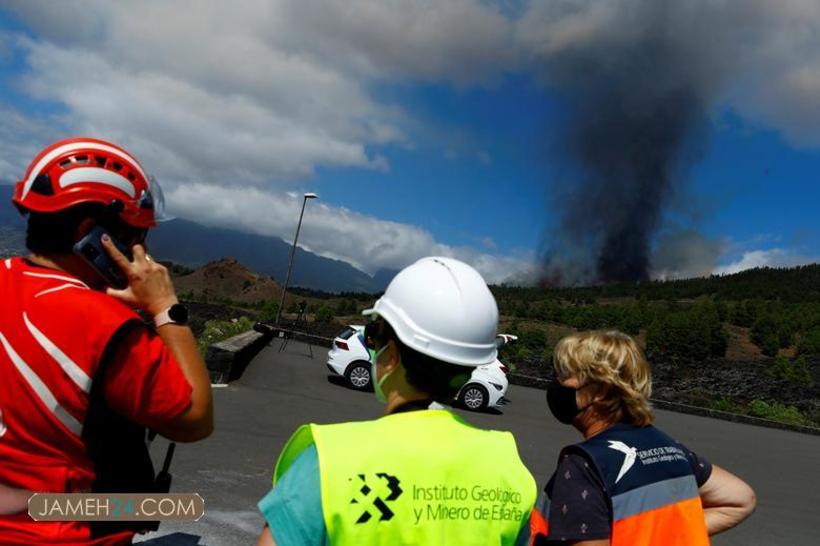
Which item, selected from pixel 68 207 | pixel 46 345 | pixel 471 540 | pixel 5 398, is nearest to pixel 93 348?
pixel 46 345

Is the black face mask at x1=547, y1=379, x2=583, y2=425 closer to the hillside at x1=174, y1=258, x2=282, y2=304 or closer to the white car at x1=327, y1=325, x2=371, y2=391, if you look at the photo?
the white car at x1=327, y1=325, x2=371, y2=391

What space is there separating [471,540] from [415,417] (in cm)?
34

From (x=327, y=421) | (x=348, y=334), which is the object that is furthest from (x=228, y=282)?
(x=327, y=421)

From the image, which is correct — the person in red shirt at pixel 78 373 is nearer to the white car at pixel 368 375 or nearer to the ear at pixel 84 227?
the ear at pixel 84 227

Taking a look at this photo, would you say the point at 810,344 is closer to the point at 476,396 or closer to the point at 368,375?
the point at 476,396

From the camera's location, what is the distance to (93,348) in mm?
1704

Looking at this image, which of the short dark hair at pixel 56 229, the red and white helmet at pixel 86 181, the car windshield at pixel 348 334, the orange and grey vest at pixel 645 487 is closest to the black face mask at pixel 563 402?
the orange and grey vest at pixel 645 487

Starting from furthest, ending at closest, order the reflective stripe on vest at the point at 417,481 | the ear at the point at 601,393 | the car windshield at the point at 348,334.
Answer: the car windshield at the point at 348,334
the ear at the point at 601,393
the reflective stripe on vest at the point at 417,481

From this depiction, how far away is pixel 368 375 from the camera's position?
51.6 ft

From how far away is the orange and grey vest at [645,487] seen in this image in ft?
7.39

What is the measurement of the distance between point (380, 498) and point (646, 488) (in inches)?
42.7

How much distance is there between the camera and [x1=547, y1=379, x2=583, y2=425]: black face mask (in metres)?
2.63

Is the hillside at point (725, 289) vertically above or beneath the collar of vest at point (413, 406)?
above

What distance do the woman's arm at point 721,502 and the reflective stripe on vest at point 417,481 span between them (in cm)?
120
